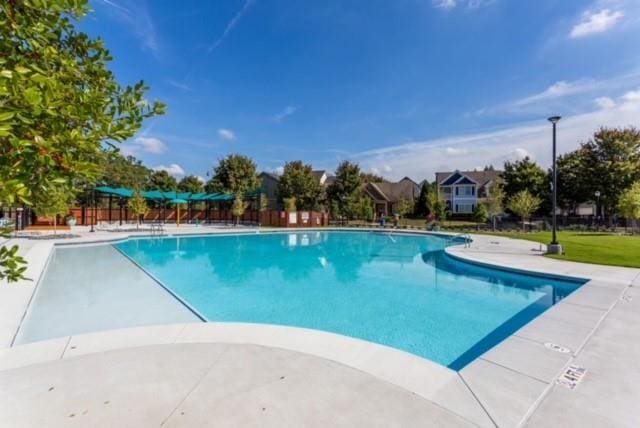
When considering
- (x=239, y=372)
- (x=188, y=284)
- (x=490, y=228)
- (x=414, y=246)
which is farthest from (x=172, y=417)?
(x=490, y=228)

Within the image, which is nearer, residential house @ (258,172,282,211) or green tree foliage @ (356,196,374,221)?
green tree foliage @ (356,196,374,221)

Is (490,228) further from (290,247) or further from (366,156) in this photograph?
(290,247)

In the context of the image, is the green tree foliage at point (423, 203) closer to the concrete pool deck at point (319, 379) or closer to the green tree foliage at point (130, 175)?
the concrete pool deck at point (319, 379)

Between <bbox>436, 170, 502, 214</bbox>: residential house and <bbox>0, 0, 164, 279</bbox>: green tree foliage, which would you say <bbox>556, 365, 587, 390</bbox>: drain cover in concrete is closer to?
<bbox>0, 0, 164, 279</bbox>: green tree foliage

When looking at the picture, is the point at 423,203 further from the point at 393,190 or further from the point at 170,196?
the point at 170,196

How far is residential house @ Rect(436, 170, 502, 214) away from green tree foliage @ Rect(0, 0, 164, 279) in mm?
38302

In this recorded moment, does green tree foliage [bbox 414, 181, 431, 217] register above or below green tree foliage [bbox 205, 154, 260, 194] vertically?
below

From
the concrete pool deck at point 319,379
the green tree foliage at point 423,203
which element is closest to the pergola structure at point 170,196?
the green tree foliage at point 423,203

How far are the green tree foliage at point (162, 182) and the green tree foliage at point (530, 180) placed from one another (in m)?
41.2

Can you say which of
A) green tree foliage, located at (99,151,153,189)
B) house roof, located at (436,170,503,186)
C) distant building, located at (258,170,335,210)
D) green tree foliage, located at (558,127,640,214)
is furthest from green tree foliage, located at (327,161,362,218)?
green tree foliage, located at (99,151,153,189)

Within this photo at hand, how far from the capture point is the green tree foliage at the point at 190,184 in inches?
1714

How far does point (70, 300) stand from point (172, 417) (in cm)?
646

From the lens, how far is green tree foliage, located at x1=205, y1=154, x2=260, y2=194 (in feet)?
126

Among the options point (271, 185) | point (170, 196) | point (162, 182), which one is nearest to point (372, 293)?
point (170, 196)
